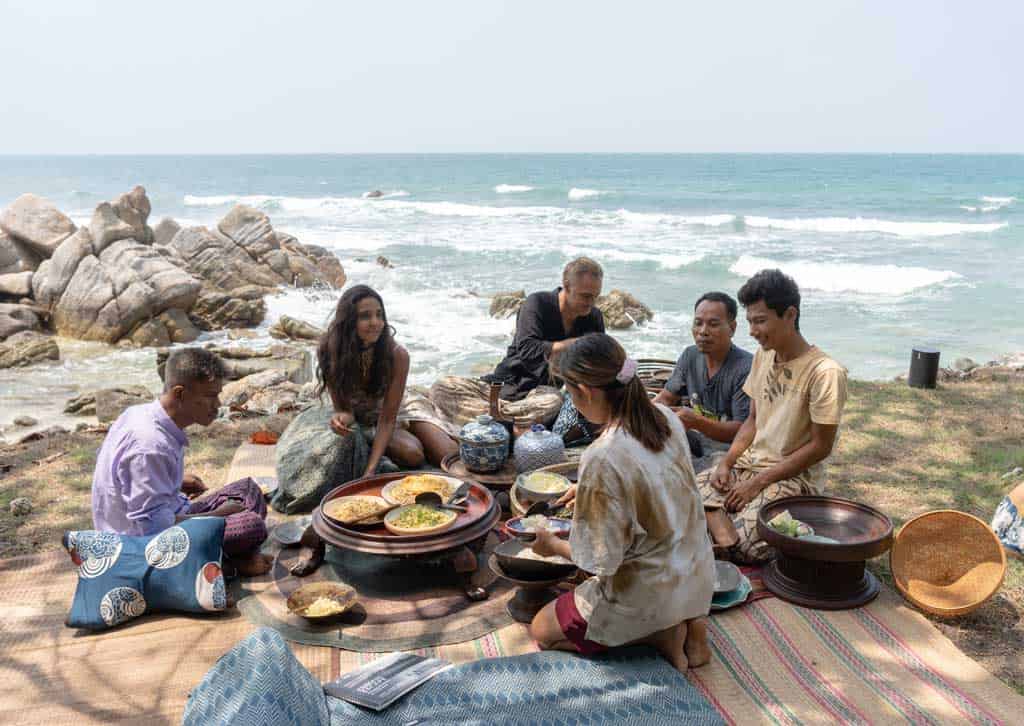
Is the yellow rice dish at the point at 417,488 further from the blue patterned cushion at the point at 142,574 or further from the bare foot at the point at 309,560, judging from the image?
the blue patterned cushion at the point at 142,574

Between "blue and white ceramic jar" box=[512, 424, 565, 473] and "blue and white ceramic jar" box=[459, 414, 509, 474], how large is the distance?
9 centimetres

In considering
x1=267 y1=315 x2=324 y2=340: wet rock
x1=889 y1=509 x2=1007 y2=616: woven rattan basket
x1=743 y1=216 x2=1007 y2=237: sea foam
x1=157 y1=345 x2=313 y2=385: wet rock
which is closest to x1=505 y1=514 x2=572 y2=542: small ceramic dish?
x1=889 y1=509 x2=1007 y2=616: woven rattan basket

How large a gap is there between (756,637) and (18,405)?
410 inches

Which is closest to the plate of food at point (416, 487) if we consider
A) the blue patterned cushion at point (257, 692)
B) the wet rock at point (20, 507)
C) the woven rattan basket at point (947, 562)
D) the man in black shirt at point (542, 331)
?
the blue patterned cushion at point (257, 692)

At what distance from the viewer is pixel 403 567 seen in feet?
13.7

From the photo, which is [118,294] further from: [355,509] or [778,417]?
[778,417]

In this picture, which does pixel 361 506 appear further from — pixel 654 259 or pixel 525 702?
pixel 654 259

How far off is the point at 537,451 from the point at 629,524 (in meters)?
1.73

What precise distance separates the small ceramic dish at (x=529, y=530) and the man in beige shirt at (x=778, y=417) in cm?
74

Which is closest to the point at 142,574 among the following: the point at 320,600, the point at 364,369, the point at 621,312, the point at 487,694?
the point at 320,600

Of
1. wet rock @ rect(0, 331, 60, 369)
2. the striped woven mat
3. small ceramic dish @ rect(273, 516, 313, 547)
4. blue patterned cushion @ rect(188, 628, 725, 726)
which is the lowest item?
wet rock @ rect(0, 331, 60, 369)

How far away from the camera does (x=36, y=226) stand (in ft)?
58.0

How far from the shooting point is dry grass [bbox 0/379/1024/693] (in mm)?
3783

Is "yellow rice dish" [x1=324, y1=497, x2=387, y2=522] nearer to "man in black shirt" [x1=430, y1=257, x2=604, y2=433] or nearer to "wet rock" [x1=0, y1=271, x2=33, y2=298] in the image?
"man in black shirt" [x1=430, y1=257, x2=604, y2=433]
